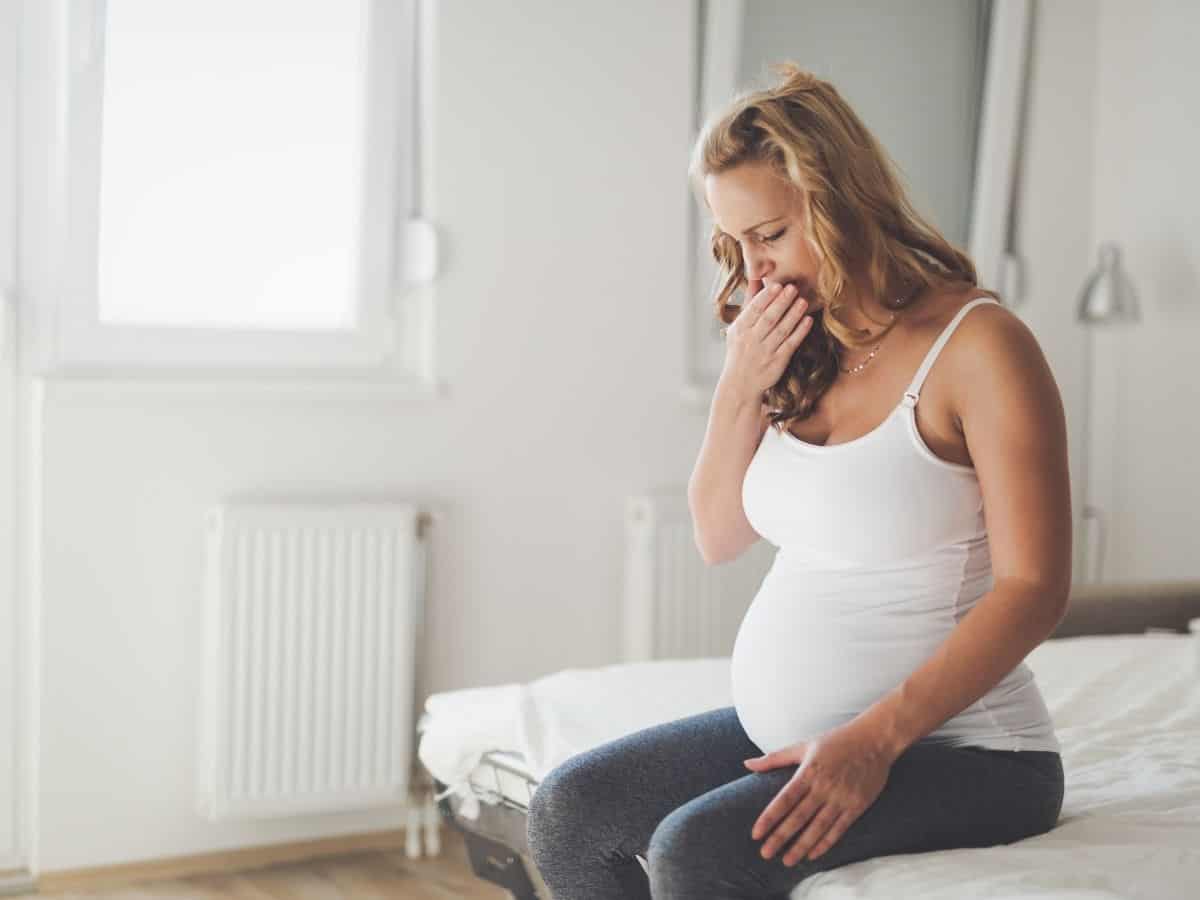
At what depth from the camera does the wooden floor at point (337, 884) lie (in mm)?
2555

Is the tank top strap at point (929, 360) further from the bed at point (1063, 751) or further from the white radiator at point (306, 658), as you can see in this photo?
the white radiator at point (306, 658)

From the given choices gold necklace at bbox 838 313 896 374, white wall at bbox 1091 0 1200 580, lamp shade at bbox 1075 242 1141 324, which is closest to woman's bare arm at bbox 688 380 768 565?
gold necklace at bbox 838 313 896 374

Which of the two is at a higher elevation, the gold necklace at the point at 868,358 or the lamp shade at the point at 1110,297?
the lamp shade at the point at 1110,297

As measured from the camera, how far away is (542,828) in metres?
1.36

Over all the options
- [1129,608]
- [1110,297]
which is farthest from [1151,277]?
[1129,608]

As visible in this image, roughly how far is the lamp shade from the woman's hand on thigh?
2356mm

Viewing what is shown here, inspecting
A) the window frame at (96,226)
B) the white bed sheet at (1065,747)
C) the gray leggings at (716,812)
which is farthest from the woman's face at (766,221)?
the window frame at (96,226)

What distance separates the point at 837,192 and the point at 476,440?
1615mm

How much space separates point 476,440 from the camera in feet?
9.46

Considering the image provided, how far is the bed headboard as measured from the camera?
2.57 meters

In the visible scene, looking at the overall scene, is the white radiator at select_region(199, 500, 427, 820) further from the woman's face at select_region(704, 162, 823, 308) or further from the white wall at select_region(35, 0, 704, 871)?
the woman's face at select_region(704, 162, 823, 308)

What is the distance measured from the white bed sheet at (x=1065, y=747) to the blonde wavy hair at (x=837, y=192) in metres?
0.51

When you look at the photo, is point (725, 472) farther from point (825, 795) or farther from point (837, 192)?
point (825, 795)

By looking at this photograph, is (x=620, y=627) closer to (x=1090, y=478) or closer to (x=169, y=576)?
(x=169, y=576)
